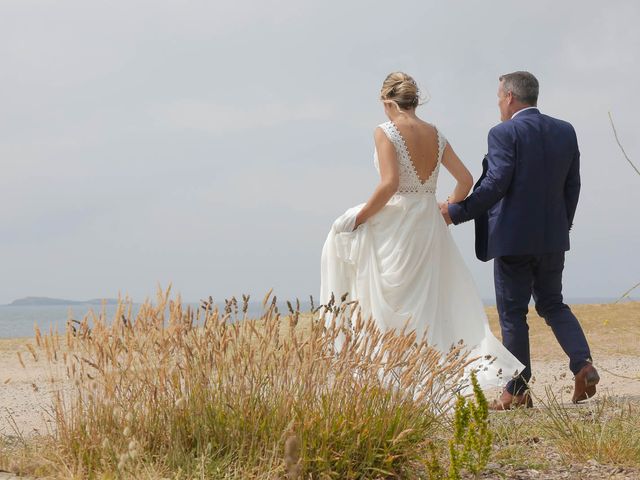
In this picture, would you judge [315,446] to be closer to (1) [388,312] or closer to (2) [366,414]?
(2) [366,414]

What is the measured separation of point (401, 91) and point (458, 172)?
861 mm

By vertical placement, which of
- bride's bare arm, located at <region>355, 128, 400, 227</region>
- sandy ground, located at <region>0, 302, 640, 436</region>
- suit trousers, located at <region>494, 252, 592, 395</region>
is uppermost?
bride's bare arm, located at <region>355, 128, 400, 227</region>

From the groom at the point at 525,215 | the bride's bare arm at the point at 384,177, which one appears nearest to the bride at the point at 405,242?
the bride's bare arm at the point at 384,177

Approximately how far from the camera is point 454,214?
6824 millimetres

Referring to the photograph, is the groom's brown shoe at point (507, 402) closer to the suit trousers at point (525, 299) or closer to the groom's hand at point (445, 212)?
the suit trousers at point (525, 299)

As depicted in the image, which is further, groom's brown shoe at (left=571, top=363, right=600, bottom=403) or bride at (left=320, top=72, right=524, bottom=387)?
groom's brown shoe at (left=571, top=363, right=600, bottom=403)

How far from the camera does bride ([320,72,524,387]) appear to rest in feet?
20.9

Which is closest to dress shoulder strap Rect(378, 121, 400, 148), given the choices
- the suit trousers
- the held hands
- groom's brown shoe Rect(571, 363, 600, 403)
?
the held hands

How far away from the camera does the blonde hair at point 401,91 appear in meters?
6.40

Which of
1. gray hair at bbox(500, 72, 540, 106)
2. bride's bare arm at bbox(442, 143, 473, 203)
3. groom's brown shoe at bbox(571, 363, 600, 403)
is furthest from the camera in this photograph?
gray hair at bbox(500, 72, 540, 106)

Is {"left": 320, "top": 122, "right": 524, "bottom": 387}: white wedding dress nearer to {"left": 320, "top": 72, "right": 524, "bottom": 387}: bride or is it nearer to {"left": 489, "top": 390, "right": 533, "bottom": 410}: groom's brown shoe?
{"left": 320, "top": 72, "right": 524, "bottom": 387}: bride

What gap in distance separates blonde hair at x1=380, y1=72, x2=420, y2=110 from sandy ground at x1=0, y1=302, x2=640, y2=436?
8.27 feet

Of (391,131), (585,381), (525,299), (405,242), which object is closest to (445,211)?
→ (405,242)

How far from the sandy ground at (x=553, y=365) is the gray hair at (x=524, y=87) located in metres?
2.11
